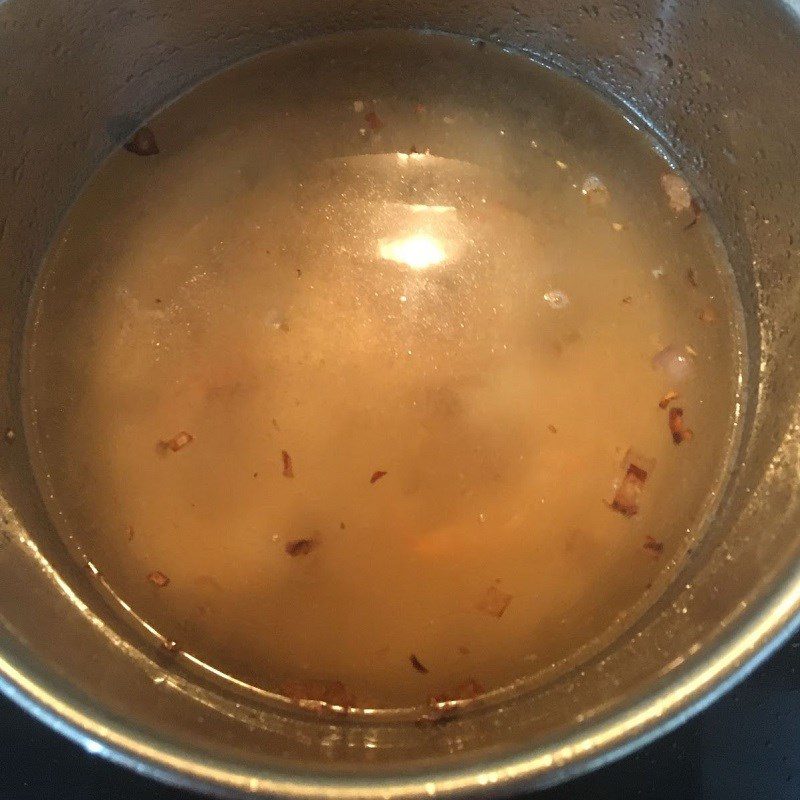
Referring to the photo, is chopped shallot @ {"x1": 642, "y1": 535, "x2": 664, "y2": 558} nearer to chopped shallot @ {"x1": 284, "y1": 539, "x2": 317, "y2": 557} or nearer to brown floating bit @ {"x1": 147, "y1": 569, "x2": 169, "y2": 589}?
chopped shallot @ {"x1": 284, "y1": 539, "x2": 317, "y2": 557}

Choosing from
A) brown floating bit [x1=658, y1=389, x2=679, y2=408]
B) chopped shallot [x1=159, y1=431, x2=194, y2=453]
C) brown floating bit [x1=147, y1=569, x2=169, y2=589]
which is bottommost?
brown floating bit [x1=147, y1=569, x2=169, y2=589]

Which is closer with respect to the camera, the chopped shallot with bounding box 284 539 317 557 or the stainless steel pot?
the stainless steel pot

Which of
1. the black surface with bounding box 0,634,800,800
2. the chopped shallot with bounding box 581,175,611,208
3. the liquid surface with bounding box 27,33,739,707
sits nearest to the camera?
the black surface with bounding box 0,634,800,800

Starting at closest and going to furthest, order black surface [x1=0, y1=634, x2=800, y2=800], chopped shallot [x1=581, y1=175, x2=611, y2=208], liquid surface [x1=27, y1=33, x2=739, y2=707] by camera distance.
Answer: black surface [x1=0, y1=634, x2=800, y2=800] < liquid surface [x1=27, y1=33, x2=739, y2=707] < chopped shallot [x1=581, y1=175, x2=611, y2=208]

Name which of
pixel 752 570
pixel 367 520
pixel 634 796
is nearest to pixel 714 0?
pixel 752 570

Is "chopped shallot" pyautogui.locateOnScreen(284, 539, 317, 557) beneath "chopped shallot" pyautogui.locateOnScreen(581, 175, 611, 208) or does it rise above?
beneath

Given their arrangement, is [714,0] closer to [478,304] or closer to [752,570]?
[478,304]

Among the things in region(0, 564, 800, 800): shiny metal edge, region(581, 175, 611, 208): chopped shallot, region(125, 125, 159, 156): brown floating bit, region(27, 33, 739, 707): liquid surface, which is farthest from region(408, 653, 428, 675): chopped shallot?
region(125, 125, 159, 156): brown floating bit

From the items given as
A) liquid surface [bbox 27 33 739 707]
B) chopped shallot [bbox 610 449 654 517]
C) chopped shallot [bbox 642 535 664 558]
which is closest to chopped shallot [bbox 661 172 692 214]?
liquid surface [bbox 27 33 739 707]
